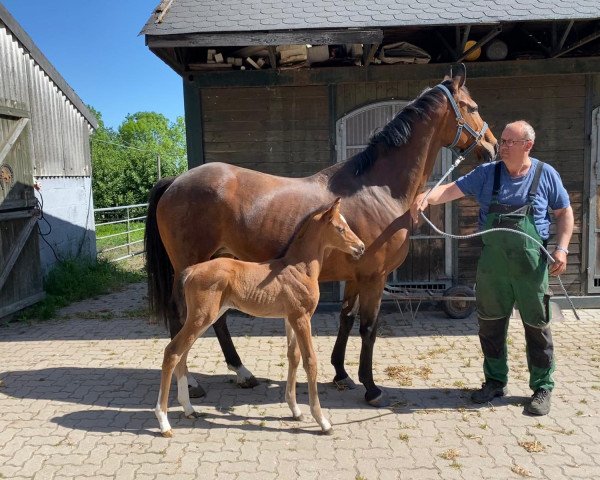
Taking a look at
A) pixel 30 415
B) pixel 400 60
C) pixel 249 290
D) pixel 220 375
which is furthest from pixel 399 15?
pixel 30 415

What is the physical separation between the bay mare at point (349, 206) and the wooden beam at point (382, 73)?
2.42 metres

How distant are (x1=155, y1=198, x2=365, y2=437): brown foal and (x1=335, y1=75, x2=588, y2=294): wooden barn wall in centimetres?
353

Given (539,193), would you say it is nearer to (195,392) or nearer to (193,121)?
(195,392)

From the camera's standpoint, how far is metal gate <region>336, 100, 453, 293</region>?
255 inches

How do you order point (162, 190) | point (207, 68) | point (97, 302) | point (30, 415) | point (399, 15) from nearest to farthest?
point (30, 415) < point (162, 190) < point (399, 15) < point (207, 68) < point (97, 302)

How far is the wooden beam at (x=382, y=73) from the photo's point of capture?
20.4 ft

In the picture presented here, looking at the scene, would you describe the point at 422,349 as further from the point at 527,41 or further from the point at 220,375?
the point at 527,41

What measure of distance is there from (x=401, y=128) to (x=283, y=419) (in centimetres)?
247

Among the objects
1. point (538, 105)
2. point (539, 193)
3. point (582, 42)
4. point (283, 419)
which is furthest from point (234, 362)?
point (582, 42)

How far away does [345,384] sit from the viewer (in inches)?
162

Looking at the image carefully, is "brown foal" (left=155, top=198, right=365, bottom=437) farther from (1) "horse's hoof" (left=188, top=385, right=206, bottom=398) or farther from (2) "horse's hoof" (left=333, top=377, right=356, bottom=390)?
(2) "horse's hoof" (left=333, top=377, right=356, bottom=390)

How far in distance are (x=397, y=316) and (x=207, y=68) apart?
409 centimetres

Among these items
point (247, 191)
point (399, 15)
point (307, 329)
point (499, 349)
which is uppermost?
point (399, 15)

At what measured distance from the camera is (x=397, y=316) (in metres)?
6.41
